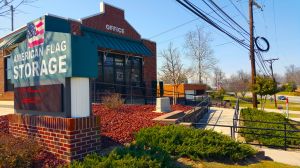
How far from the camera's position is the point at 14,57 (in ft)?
21.4

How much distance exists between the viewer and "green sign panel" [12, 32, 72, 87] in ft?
16.1

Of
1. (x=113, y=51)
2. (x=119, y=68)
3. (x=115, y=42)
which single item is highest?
(x=115, y=42)

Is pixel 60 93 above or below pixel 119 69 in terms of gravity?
below

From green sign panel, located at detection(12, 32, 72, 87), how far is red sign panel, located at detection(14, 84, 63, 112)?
0.47 ft

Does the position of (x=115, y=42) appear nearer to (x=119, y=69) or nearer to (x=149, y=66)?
(x=119, y=69)

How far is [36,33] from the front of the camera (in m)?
5.74

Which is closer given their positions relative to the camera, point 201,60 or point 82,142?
point 82,142

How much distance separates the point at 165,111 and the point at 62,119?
722cm

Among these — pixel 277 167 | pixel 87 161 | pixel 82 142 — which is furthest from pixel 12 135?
pixel 277 167

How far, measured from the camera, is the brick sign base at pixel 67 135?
4.76m

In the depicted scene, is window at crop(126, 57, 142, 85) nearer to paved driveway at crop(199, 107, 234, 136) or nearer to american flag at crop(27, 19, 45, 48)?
paved driveway at crop(199, 107, 234, 136)

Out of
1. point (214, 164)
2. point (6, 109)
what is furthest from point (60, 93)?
point (6, 109)

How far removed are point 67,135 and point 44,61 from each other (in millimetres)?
1687

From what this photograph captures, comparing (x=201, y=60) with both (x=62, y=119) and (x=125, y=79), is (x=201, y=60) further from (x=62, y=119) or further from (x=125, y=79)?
(x=62, y=119)
